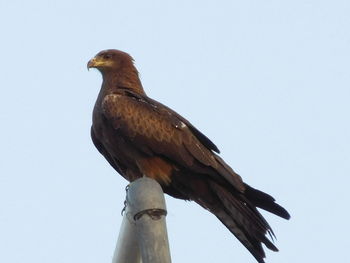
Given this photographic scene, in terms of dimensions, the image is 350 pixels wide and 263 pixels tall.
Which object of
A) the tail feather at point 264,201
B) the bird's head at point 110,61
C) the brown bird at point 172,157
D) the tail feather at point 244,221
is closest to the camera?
the tail feather at point 244,221

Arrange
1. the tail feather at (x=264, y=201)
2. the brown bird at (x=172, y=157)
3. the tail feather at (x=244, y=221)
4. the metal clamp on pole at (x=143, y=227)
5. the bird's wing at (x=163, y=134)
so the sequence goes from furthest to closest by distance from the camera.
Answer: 1. the bird's wing at (x=163, y=134)
2. the brown bird at (x=172, y=157)
3. the tail feather at (x=264, y=201)
4. the tail feather at (x=244, y=221)
5. the metal clamp on pole at (x=143, y=227)

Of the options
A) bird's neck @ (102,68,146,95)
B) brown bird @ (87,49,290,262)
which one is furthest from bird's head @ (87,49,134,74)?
brown bird @ (87,49,290,262)

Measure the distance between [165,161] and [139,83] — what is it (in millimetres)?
1601

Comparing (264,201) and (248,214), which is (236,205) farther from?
(264,201)

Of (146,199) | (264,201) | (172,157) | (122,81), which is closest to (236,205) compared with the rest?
(264,201)

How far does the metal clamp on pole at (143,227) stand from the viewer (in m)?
3.57

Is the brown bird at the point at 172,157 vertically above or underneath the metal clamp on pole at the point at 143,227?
above

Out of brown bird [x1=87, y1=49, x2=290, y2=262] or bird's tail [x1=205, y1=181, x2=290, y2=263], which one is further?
brown bird [x1=87, y1=49, x2=290, y2=262]

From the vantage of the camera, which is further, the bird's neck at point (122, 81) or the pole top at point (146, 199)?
the bird's neck at point (122, 81)

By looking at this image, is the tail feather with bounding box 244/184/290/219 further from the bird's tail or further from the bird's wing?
the bird's wing

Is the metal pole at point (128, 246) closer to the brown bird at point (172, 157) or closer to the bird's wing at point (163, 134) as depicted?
the brown bird at point (172, 157)

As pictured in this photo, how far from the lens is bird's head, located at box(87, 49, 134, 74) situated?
27.9 ft

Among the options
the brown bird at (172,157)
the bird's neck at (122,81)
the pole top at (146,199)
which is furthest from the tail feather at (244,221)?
the pole top at (146,199)

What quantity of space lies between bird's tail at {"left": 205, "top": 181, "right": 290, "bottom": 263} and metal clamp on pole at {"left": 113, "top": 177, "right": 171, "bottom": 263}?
88.7 inches
